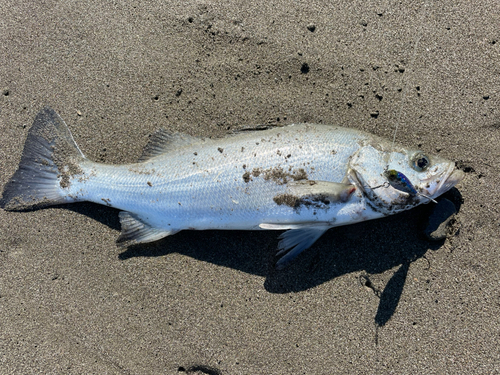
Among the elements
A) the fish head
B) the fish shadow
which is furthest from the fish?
the fish shadow

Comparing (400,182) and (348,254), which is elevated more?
(400,182)

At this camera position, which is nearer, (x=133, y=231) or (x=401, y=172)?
(x=401, y=172)

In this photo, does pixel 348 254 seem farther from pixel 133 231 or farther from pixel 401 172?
pixel 133 231

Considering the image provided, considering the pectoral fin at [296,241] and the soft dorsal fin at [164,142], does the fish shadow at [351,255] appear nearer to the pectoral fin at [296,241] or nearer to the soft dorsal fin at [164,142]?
the pectoral fin at [296,241]

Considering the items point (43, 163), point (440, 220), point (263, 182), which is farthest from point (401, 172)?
point (43, 163)

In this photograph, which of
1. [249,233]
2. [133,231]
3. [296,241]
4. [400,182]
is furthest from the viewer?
[249,233]

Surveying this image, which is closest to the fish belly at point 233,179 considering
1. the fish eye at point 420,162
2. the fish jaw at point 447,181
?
the fish eye at point 420,162
